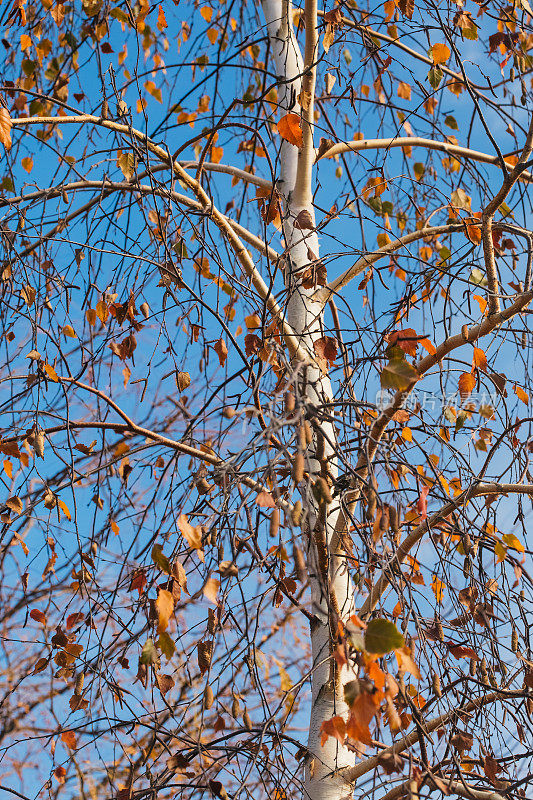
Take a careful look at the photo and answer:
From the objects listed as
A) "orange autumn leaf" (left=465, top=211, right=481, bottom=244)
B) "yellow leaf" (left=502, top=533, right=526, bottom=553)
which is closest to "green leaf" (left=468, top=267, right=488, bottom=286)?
"orange autumn leaf" (left=465, top=211, right=481, bottom=244)

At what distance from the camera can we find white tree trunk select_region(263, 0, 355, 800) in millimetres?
1486

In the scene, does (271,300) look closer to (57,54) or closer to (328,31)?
(328,31)

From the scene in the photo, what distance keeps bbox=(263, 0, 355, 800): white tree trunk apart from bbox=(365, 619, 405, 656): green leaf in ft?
0.37

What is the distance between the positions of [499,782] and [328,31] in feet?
6.17

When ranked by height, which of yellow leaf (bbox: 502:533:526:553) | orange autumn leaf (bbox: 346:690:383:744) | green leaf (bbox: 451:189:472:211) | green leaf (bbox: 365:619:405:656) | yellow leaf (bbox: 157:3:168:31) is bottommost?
orange autumn leaf (bbox: 346:690:383:744)

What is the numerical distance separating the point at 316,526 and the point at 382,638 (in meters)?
0.57

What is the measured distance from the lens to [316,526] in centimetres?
148

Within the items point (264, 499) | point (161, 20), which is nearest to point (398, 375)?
point (264, 499)

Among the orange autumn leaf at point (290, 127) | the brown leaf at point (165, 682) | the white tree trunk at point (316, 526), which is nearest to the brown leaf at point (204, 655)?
the brown leaf at point (165, 682)

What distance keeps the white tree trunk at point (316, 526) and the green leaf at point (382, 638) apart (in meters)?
0.11

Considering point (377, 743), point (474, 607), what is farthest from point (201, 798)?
point (474, 607)

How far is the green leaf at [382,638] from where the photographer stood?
2.93ft

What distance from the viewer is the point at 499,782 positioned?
→ 1.47 metres

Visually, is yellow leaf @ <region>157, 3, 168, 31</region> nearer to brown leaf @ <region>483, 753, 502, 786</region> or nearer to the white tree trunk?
the white tree trunk
